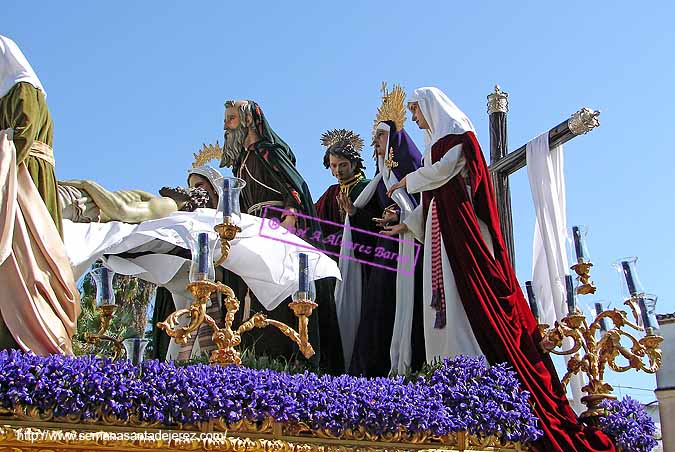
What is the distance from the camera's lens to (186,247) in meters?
6.94

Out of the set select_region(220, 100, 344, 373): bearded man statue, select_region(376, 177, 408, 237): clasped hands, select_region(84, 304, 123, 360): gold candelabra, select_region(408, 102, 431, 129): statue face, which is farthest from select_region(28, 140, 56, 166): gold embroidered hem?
select_region(408, 102, 431, 129): statue face

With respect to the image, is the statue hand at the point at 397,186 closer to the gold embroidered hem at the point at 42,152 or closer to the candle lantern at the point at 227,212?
the candle lantern at the point at 227,212

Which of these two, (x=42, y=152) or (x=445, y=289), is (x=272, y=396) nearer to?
(x=445, y=289)

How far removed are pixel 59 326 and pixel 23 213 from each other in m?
0.77

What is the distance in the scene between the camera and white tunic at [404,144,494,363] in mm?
6945

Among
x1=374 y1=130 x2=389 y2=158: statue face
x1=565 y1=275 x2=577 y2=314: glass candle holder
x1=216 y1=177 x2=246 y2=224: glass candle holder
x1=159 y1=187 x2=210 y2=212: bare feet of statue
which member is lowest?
x1=565 y1=275 x2=577 y2=314: glass candle holder

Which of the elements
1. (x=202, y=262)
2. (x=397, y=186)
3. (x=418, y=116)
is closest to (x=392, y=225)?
(x=397, y=186)

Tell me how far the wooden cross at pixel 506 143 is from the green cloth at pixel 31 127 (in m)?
4.82

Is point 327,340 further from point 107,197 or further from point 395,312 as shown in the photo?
point 107,197

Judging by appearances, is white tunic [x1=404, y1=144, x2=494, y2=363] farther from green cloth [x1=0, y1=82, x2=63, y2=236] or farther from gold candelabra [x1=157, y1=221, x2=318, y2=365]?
green cloth [x1=0, y1=82, x2=63, y2=236]

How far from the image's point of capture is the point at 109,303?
6.53 meters

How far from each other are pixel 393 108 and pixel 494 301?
113 inches

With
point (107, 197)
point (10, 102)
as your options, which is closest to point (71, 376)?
point (10, 102)

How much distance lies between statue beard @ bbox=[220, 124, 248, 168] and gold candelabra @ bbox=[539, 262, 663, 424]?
339cm
